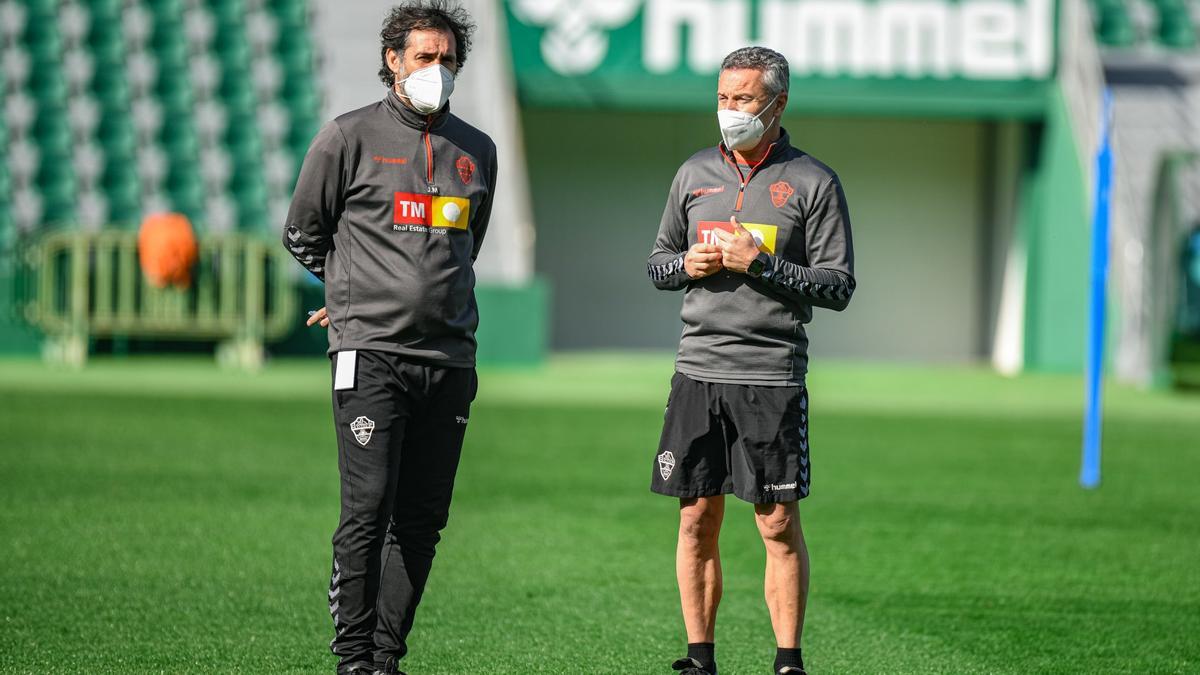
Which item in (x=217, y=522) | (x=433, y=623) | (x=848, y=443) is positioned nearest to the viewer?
(x=433, y=623)

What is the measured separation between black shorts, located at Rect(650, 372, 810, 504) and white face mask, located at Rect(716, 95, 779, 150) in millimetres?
670

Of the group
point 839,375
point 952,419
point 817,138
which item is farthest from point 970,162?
point 952,419

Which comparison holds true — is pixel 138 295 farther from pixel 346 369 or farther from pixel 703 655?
pixel 703 655

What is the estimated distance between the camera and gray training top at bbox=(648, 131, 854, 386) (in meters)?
4.41

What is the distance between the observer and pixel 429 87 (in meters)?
4.25

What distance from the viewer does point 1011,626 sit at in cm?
554

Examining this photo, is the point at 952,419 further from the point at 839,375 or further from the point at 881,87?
the point at 881,87

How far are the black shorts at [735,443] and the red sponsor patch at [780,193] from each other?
1.68ft

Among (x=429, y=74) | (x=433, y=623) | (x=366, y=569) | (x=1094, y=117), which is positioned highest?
(x=1094, y=117)

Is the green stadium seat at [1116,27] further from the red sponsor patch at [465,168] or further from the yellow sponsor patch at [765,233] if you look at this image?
the red sponsor patch at [465,168]

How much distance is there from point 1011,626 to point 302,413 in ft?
26.2

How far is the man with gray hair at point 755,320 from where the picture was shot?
4395mm

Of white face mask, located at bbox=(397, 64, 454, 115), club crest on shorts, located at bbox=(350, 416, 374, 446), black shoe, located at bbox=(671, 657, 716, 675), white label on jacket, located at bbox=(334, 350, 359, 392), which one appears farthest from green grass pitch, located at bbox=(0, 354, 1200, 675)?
white face mask, located at bbox=(397, 64, 454, 115)

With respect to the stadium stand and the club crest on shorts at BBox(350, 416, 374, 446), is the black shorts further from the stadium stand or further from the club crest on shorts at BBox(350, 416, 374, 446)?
the stadium stand
